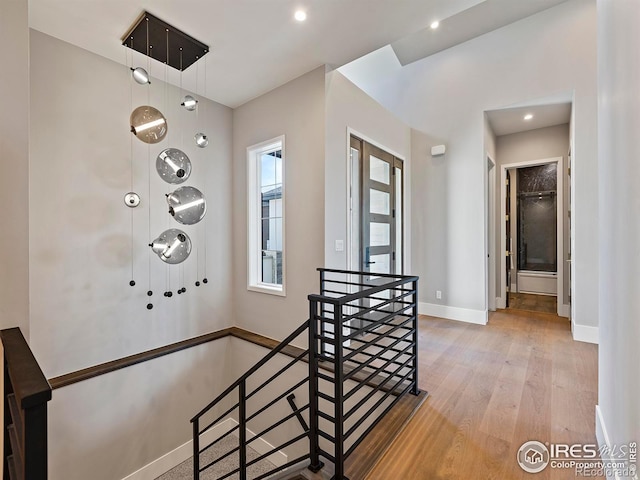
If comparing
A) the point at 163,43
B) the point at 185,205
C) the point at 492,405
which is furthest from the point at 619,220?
Result: the point at 163,43

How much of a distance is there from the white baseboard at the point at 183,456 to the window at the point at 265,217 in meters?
1.91

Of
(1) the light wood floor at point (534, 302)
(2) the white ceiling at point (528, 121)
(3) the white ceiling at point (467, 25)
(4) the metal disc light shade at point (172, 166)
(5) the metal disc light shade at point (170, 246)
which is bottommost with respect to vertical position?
(1) the light wood floor at point (534, 302)

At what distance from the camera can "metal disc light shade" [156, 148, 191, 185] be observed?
2.42m

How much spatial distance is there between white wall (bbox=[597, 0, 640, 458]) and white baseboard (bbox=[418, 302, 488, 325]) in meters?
2.50

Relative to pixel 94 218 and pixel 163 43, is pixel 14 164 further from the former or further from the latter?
pixel 163 43

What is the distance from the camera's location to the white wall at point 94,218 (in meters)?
2.63

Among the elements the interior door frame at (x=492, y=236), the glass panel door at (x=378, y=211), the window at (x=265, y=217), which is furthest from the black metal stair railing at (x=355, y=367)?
the interior door frame at (x=492, y=236)

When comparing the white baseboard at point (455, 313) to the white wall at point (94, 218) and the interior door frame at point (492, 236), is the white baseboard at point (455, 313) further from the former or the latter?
the white wall at point (94, 218)

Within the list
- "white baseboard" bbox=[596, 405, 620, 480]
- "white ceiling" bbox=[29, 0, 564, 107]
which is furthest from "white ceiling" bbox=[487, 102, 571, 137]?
"white baseboard" bbox=[596, 405, 620, 480]

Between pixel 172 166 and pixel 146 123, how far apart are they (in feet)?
1.42

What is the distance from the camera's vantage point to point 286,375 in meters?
3.46

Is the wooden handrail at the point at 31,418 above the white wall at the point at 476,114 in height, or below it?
below

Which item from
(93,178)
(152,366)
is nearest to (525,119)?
(93,178)

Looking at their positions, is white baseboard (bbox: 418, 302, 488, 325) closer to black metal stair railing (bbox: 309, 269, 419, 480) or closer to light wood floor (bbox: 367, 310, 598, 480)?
light wood floor (bbox: 367, 310, 598, 480)
